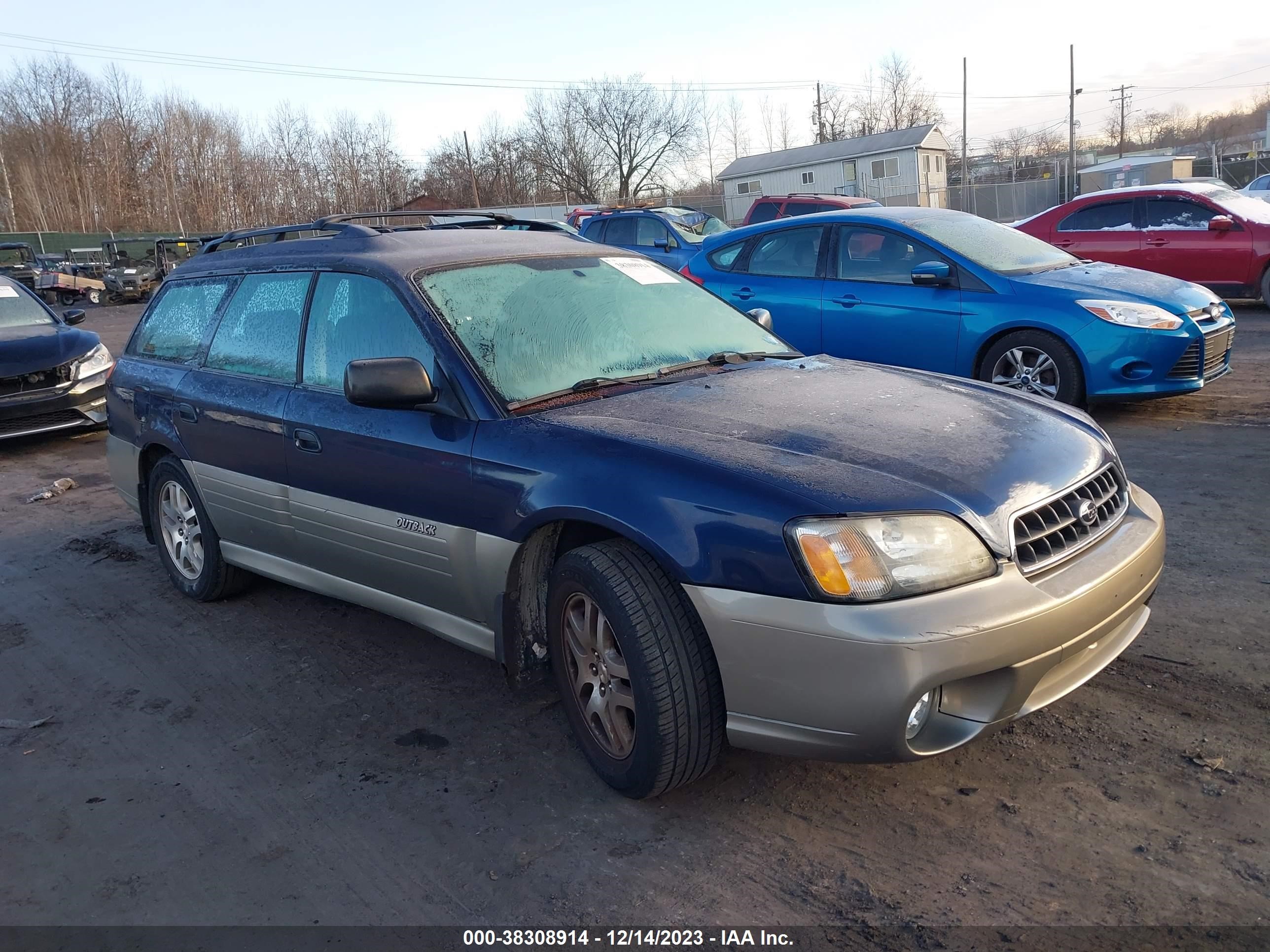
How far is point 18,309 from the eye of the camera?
392 inches

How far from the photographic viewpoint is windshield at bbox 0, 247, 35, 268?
30.2 metres

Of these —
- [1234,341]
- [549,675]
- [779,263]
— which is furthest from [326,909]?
[1234,341]

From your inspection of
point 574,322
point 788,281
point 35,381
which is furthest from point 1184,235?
point 35,381

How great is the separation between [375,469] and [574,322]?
2.97 ft

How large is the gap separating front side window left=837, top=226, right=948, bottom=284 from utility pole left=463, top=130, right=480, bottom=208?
168ft

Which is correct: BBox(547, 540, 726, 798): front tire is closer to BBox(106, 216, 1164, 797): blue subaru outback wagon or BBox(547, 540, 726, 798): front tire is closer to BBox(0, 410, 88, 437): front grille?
BBox(106, 216, 1164, 797): blue subaru outback wagon

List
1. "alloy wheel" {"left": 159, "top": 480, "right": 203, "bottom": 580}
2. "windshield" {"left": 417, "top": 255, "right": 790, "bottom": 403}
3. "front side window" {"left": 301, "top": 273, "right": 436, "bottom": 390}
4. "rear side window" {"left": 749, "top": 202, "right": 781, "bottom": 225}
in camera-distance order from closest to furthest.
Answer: "windshield" {"left": 417, "top": 255, "right": 790, "bottom": 403}, "front side window" {"left": 301, "top": 273, "right": 436, "bottom": 390}, "alloy wheel" {"left": 159, "top": 480, "right": 203, "bottom": 580}, "rear side window" {"left": 749, "top": 202, "right": 781, "bottom": 225}

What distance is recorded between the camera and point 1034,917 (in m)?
2.33

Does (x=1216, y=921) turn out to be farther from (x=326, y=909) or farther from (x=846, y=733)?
(x=326, y=909)

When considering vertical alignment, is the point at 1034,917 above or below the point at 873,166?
below

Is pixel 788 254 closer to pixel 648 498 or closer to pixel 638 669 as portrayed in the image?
pixel 648 498

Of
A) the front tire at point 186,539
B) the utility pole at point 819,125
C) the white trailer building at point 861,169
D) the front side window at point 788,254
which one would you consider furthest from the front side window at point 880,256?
the utility pole at point 819,125

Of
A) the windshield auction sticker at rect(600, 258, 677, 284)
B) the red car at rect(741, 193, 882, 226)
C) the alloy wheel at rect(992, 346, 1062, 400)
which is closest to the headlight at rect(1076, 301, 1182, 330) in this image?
the alloy wheel at rect(992, 346, 1062, 400)

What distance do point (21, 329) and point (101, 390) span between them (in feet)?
3.32
